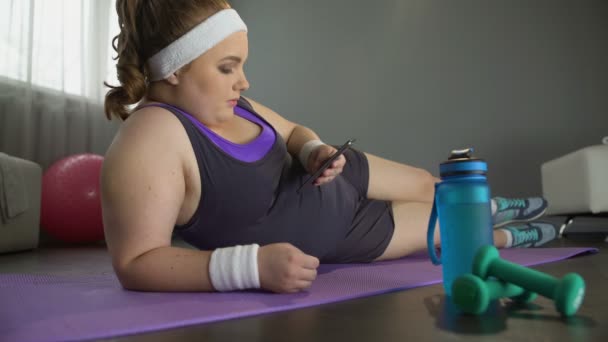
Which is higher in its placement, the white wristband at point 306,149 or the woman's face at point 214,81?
the woman's face at point 214,81

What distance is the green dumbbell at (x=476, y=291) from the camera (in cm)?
59

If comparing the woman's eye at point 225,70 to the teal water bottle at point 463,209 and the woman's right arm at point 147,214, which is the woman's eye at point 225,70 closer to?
the woman's right arm at point 147,214

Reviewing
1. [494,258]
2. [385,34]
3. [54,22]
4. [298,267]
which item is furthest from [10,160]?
[385,34]

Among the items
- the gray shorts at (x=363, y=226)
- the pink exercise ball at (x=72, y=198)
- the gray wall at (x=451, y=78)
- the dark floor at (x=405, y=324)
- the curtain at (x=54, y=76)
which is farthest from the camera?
the gray wall at (x=451, y=78)

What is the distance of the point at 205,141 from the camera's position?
0.86m

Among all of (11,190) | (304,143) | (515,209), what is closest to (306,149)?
(304,143)

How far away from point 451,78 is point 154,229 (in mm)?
2415

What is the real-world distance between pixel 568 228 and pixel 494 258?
2267 mm

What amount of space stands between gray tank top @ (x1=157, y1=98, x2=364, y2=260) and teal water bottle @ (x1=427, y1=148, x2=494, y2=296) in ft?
1.16

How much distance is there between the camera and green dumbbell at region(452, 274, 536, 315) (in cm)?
59

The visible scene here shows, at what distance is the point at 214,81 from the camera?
2.85 ft

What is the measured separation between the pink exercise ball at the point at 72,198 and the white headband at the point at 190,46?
5.14 ft

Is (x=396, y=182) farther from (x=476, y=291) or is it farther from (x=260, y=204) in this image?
(x=476, y=291)

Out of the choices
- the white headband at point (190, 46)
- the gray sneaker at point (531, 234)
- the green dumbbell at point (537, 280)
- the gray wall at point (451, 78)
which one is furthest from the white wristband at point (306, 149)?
the gray wall at point (451, 78)
